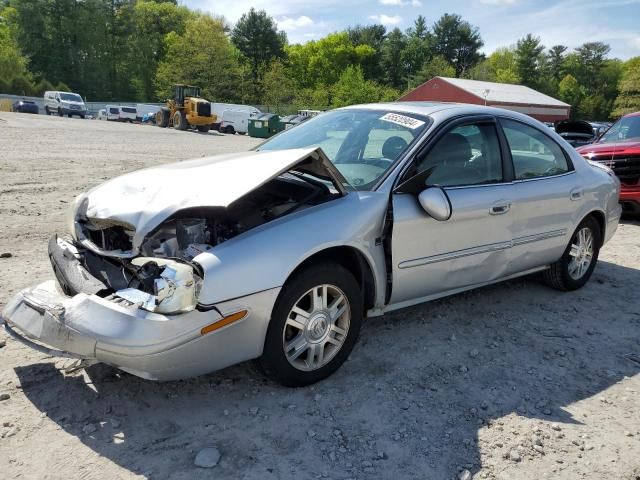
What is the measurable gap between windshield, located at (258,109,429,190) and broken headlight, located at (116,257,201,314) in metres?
1.33

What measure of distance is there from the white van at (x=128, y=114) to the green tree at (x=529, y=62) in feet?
210

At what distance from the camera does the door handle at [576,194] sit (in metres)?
4.62

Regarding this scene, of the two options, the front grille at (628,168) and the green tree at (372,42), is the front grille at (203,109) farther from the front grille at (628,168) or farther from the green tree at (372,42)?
the green tree at (372,42)

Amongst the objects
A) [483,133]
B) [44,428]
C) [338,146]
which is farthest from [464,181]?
[44,428]

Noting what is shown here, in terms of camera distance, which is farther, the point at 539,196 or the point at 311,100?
the point at 311,100

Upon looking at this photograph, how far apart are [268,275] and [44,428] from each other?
1312 millimetres

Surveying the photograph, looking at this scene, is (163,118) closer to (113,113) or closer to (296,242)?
(113,113)

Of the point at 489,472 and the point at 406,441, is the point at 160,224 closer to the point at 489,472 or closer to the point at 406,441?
the point at 406,441

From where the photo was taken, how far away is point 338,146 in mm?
3986

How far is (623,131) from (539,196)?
6358 millimetres

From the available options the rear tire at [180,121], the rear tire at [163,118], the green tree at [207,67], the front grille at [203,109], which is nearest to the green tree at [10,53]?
the green tree at [207,67]

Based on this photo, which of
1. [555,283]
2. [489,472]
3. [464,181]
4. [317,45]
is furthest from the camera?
[317,45]

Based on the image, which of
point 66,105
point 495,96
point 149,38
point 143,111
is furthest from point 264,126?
point 149,38

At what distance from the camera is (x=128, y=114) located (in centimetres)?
4619
